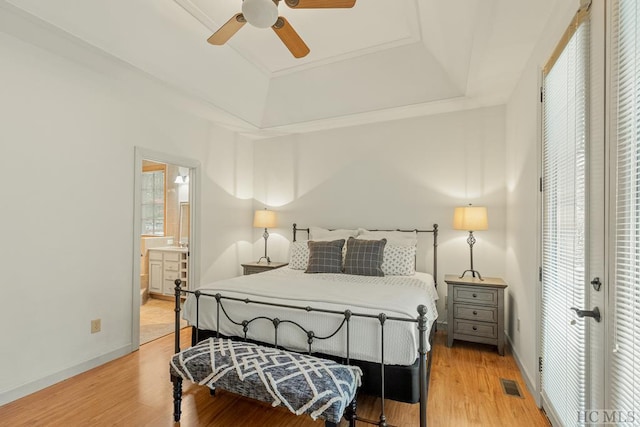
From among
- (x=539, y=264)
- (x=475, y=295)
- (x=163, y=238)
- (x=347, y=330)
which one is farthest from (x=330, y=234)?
(x=163, y=238)

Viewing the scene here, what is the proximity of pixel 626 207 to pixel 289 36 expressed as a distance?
89.7 inches

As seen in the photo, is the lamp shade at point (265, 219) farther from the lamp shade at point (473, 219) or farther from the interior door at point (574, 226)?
the interior door at point (574, 226)

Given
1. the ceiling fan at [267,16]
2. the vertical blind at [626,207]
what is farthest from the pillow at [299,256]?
the vertical blind at [626,207]

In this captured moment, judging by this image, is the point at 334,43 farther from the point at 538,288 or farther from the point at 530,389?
the point at 530,389

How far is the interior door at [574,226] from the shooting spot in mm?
1396

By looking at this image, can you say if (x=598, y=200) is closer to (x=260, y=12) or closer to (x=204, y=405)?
(x=260, y=12)

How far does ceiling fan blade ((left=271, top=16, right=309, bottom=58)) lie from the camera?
7.30 feet

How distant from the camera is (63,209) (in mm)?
2617

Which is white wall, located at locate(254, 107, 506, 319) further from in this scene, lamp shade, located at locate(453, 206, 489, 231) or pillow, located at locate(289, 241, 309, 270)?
pillow, located at locate(289, 241, 309, 270)

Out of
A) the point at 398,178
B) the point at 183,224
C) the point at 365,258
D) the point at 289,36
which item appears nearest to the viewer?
the point at 289,36

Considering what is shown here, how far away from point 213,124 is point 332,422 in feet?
12.8

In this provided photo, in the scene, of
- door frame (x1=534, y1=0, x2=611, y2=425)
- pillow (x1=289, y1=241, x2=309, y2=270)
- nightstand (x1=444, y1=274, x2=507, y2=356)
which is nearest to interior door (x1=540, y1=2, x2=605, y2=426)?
door frame (x1=534, y1=0, x2=611, y2=425)

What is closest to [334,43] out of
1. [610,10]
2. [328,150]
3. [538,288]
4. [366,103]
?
[366,103]

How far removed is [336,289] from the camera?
2586 millimetres
